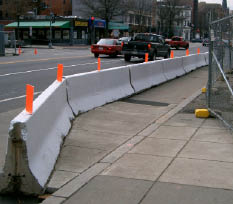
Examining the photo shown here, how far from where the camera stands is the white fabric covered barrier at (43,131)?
4.98 metres

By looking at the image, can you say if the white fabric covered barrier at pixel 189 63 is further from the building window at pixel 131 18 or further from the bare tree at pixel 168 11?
the bare tree at pixel 168 11

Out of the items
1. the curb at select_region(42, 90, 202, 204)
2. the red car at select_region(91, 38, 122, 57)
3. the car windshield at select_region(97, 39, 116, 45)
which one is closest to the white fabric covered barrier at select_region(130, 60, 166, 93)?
the curb at select_region(42, 90, 202, 204)

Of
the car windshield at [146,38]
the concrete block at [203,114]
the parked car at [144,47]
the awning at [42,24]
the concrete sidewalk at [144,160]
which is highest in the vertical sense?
the awning at [42,24]

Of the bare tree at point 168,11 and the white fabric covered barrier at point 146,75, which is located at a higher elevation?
the bare tree at point 168,11

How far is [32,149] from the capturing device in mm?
5141

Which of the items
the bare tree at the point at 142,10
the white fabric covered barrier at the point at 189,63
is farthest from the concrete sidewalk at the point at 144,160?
the bare tree at the point at 142,10

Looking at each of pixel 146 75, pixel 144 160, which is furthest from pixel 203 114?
pixel 146 75

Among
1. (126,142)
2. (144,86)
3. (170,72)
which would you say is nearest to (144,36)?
(170,72)

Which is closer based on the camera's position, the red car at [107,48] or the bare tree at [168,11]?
the red car at [107,48]

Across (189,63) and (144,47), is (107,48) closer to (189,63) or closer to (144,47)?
(144,47)

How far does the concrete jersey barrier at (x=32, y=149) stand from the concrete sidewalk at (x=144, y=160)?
194mm

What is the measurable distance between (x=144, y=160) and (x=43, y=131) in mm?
1507

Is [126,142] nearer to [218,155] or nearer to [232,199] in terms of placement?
[218,155]

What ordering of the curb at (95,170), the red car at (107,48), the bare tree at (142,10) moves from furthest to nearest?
the bare tree at (142,10) < the red car at (107,48) < the curb at (95,170)
